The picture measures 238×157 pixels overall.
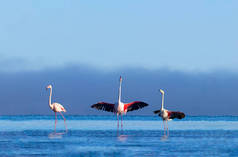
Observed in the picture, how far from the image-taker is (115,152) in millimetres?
13016

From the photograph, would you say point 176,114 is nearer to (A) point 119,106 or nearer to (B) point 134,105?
(B) point 134,105

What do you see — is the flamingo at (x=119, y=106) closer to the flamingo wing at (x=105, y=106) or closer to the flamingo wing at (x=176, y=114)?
the flamingo wing at (x=105, y=106)

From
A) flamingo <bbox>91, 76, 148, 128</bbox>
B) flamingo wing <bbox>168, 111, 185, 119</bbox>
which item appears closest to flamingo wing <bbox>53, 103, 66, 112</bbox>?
flamingo <bbox>91, 76, 148, 128</bbox>

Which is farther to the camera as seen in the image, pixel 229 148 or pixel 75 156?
pixel 229 148

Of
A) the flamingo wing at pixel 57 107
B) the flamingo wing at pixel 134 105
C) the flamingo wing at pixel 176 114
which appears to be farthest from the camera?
the flamingo wing at pixel 57 107

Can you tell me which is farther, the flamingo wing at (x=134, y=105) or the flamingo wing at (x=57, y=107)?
the flamingo wing at (x=57, y=107)

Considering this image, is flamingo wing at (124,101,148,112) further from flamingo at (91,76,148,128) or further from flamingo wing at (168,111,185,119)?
flamingo wing at (168,111,185,119)

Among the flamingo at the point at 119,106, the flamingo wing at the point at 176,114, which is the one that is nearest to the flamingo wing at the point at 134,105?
the flamingo at the point at 119,106

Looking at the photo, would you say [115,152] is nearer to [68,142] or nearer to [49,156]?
[49,156]

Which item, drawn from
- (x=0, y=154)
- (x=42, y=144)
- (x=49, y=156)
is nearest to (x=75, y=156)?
(x=49, y=156)

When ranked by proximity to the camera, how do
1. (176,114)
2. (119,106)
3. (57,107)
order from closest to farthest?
(176,114) → (119,106) → (57,107)

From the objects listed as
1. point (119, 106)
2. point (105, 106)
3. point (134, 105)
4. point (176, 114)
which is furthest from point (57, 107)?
point (176, 114)

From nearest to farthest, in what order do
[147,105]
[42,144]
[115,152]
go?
[115,152], [42,144], [147,105]

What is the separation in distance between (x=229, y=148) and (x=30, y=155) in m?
5.86
